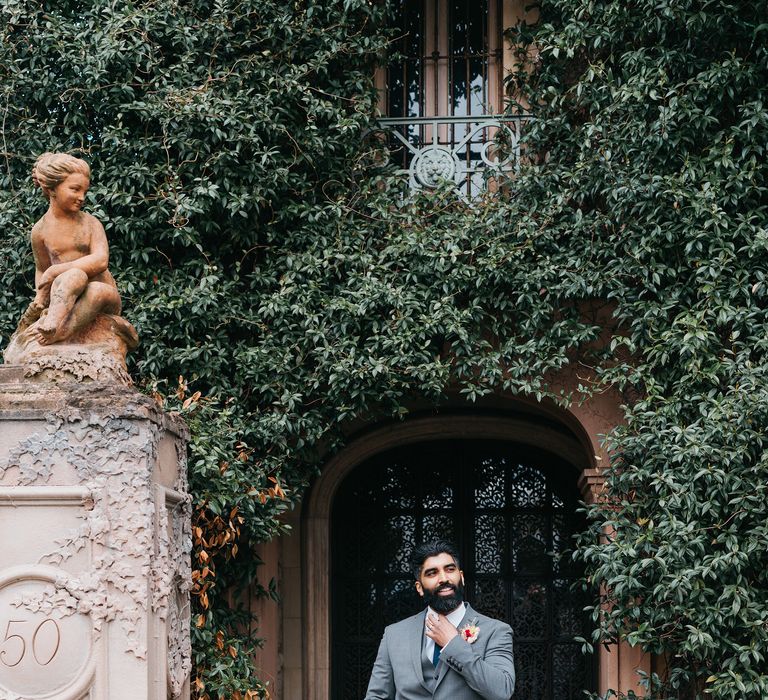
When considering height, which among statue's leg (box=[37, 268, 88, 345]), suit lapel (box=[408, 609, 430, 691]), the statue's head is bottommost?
suit lapel (box=[408, 609, 430, 691])

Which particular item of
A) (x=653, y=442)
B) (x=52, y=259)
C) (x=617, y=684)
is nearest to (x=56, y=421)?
(x=52, y=259)

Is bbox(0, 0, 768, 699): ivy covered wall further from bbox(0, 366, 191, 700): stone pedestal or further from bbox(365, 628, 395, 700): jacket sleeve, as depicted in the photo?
bbox(365, 628, 395, 700): jacket sleeve

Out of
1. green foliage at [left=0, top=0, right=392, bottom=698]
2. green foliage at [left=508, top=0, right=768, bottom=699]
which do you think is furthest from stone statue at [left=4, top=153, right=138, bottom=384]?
green foliage at [left=508, top=0, right=768, bottom=699]

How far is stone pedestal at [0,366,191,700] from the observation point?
5.59 m

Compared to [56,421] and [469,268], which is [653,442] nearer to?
[469,268]

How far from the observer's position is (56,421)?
572 cm

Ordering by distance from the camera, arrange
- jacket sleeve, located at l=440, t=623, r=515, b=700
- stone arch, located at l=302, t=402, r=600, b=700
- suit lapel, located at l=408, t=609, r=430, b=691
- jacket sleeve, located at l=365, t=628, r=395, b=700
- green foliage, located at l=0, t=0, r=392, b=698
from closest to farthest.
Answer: jacket sleeve, located at l=440, t=623, r=515, b=700 → suit lapel, located at l=408, t=609, r=430, b=691 → jacket sleeve, located at l=365, t=628, r=395, b=700 → green foliage, located at l=0, t=0, r=392, b=698 → stone arch, located at l=302, t=402, r=600, b=700

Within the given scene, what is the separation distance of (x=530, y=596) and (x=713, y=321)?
3.04 metres

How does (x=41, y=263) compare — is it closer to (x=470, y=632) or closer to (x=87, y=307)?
(x=87, y=307)

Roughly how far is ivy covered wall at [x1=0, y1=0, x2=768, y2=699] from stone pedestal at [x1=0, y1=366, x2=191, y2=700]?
1.60 metres

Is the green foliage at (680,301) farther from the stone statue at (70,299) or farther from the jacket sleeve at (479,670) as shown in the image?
the stone statue at (70,299)

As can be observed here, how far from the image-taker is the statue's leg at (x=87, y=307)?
5.93 meters

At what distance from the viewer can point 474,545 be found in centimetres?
966

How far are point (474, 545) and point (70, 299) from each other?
4733mm
